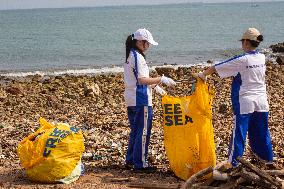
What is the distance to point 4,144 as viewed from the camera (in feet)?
31.7

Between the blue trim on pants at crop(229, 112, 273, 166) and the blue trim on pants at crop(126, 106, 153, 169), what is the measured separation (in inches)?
45.8

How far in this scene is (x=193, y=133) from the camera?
7230 millimetres

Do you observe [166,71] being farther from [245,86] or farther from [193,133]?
[245,86]

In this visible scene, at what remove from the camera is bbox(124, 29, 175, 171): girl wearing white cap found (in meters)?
7.47

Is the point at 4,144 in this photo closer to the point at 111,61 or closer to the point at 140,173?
the point at 140,173

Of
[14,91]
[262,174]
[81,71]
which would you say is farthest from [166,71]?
[262,174]

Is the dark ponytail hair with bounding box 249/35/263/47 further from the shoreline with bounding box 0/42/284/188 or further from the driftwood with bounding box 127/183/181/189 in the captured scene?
the driftwood with bounding box 127/183/181/189

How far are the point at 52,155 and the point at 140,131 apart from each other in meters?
1.17

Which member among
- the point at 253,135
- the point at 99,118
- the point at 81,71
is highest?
the point at 81,71

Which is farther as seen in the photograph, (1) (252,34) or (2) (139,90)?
(2) (139,90)

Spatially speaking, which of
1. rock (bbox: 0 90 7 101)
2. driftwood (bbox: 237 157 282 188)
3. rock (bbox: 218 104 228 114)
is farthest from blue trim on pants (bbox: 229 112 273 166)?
rock (bbox: 0 90 7 101)

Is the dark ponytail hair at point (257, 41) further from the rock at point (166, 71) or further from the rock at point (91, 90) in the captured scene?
the rock at point (166, 71)

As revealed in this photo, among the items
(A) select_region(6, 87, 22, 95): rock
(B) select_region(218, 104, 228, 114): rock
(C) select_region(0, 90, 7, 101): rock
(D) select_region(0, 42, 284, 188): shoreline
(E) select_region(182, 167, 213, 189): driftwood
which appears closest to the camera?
(E) select_region(182, 167, 213, 189): driftwood

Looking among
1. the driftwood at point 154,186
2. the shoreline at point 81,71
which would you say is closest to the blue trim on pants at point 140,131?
the driftwood at point 154,186
